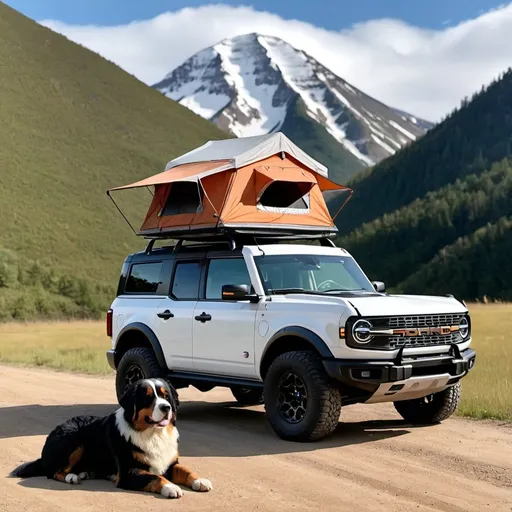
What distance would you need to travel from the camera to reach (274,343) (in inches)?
379

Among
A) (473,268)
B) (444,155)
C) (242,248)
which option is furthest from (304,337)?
(444,155)

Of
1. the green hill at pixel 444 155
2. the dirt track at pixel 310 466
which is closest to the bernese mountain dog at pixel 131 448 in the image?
the dirt track at pixel 310 466

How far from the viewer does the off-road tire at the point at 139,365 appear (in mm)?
11023

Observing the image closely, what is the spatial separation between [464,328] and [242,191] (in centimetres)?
330

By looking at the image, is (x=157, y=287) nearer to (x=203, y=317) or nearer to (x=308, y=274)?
(x=203, y=317)

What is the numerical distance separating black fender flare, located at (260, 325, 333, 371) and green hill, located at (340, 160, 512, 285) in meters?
108

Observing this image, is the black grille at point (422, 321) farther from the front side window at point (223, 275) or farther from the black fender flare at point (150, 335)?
the black fender flare at point (150, 335)

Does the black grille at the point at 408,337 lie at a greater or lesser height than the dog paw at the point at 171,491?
greater

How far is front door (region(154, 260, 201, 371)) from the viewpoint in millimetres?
10750

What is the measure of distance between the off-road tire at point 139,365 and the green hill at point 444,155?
147958 millimetres

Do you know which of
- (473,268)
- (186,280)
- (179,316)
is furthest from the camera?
(473,268)

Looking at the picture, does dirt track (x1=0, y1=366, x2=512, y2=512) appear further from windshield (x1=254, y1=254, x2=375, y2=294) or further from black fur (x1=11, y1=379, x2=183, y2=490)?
windshield (x1=254, y1=254, x2=375, y2=294)

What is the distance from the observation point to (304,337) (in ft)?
29.9

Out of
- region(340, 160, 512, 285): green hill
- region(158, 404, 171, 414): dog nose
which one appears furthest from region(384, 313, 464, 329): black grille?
region(340, 160, 512, 285): green hill
